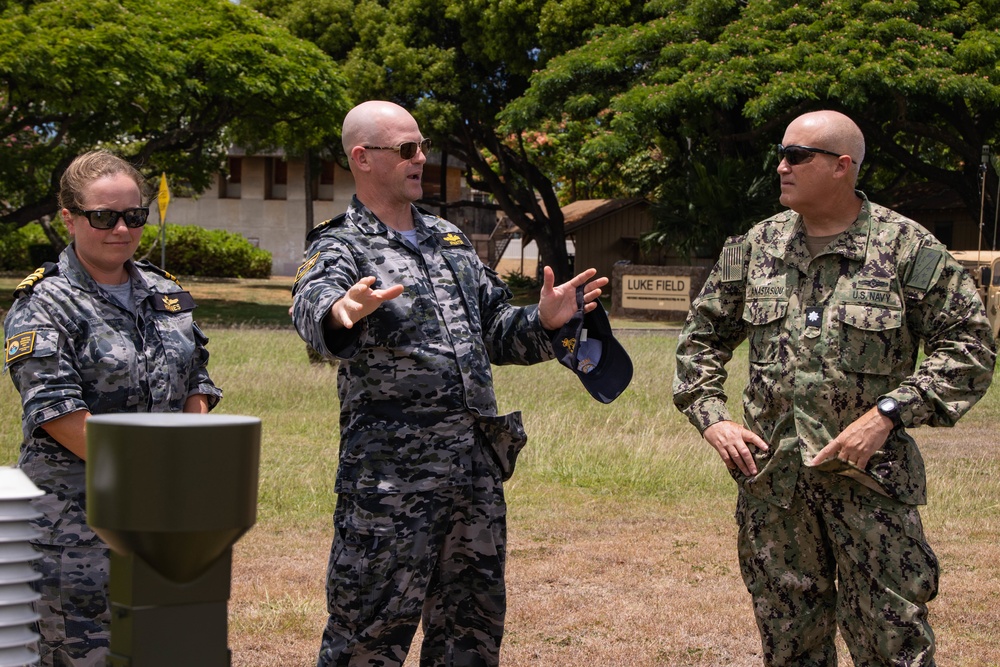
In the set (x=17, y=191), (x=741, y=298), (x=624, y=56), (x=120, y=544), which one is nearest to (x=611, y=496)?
(x=741, y=298)

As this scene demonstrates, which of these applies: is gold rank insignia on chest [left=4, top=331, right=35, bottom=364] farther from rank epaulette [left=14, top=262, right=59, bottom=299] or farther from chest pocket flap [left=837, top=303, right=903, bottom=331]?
chest pocket flap [left=837, top=303, right=903, bottom=331]

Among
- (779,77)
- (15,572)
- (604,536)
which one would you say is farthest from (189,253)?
(15,572)

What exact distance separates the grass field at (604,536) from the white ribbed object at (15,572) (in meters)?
2.91

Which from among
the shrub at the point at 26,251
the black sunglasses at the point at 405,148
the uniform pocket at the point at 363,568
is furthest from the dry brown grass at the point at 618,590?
the shrub at the point at 26,251

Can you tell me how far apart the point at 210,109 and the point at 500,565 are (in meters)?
22.3

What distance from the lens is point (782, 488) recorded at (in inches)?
139

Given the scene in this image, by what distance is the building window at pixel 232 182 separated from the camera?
48.6 meters

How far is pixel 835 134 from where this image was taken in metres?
3.55

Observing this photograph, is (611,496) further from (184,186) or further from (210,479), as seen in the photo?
(184,186)

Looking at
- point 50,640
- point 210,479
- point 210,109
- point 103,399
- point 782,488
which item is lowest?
point 50,640

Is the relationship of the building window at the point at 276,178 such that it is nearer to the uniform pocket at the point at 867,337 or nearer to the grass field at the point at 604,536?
the grass field at the point at 604,536

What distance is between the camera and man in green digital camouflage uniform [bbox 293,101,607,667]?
336cm

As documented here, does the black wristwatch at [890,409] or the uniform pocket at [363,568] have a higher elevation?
the black wristwatch at [890,409]

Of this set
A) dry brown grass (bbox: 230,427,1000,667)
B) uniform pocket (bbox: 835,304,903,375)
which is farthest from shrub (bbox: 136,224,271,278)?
uniform pocket (bbox: 835,304,903,375)
